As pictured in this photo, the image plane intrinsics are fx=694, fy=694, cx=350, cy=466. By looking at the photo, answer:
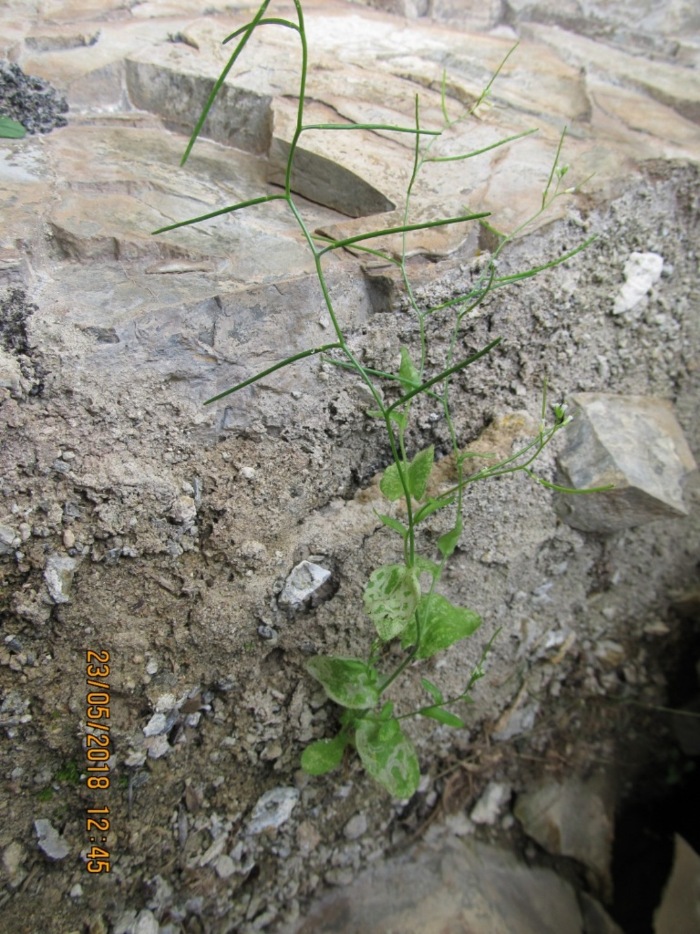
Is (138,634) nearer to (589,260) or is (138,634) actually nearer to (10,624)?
(10,624)

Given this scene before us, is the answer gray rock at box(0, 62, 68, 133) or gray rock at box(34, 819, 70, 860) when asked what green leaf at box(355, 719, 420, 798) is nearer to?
gray rock at box(34, 819, 70, 860)

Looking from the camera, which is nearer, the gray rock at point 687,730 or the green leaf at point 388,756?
the green leaf at point 388,756

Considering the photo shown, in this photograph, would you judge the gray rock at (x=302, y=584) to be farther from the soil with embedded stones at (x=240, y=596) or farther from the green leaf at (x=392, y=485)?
the green leaf at (x=392, y=485)

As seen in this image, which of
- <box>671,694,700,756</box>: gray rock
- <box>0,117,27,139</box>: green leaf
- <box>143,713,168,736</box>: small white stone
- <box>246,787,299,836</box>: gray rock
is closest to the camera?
<box>143,713,168,736</box>: small white stone

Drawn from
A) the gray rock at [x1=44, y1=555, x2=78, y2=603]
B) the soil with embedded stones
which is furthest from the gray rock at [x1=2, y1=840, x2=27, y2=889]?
the gray rock at [x1=44, y1=555, x2=78, y2=603]

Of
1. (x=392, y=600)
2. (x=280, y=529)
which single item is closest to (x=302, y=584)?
(x=280, y=529)

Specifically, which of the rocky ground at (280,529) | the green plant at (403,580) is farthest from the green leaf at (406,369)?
the rocky ground at (280,529)
